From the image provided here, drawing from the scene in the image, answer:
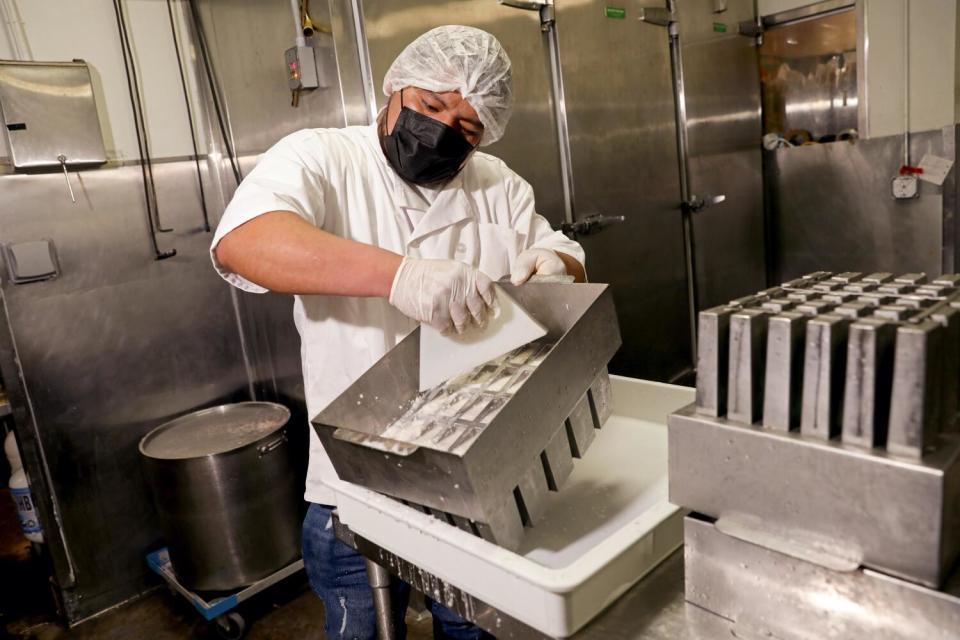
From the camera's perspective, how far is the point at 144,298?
2447 millimetres

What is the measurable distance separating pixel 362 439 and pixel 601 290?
416 millimetres

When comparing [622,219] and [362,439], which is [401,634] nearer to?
[362,439]

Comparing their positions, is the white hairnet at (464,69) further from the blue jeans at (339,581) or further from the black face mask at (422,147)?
the blue jeans at (339,581)

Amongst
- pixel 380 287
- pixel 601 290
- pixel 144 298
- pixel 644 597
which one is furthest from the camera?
pixel 144 298

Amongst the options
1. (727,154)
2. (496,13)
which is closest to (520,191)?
(496,13)

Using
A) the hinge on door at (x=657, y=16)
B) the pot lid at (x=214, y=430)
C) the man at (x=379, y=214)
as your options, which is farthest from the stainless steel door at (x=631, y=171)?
the pot lid at (x=214, y=430)

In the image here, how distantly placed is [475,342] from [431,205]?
55cm

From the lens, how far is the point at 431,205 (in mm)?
1526

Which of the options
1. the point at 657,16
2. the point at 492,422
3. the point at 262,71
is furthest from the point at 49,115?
the point at 657,16

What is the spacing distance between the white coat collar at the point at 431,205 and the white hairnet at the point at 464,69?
175 mm

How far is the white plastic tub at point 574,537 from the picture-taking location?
0.76 m

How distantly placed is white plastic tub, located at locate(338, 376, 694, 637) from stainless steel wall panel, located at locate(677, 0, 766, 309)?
2134mm

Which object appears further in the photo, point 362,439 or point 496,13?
point 496,13

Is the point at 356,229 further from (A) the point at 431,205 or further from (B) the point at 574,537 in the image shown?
(B) the point at 574,537
